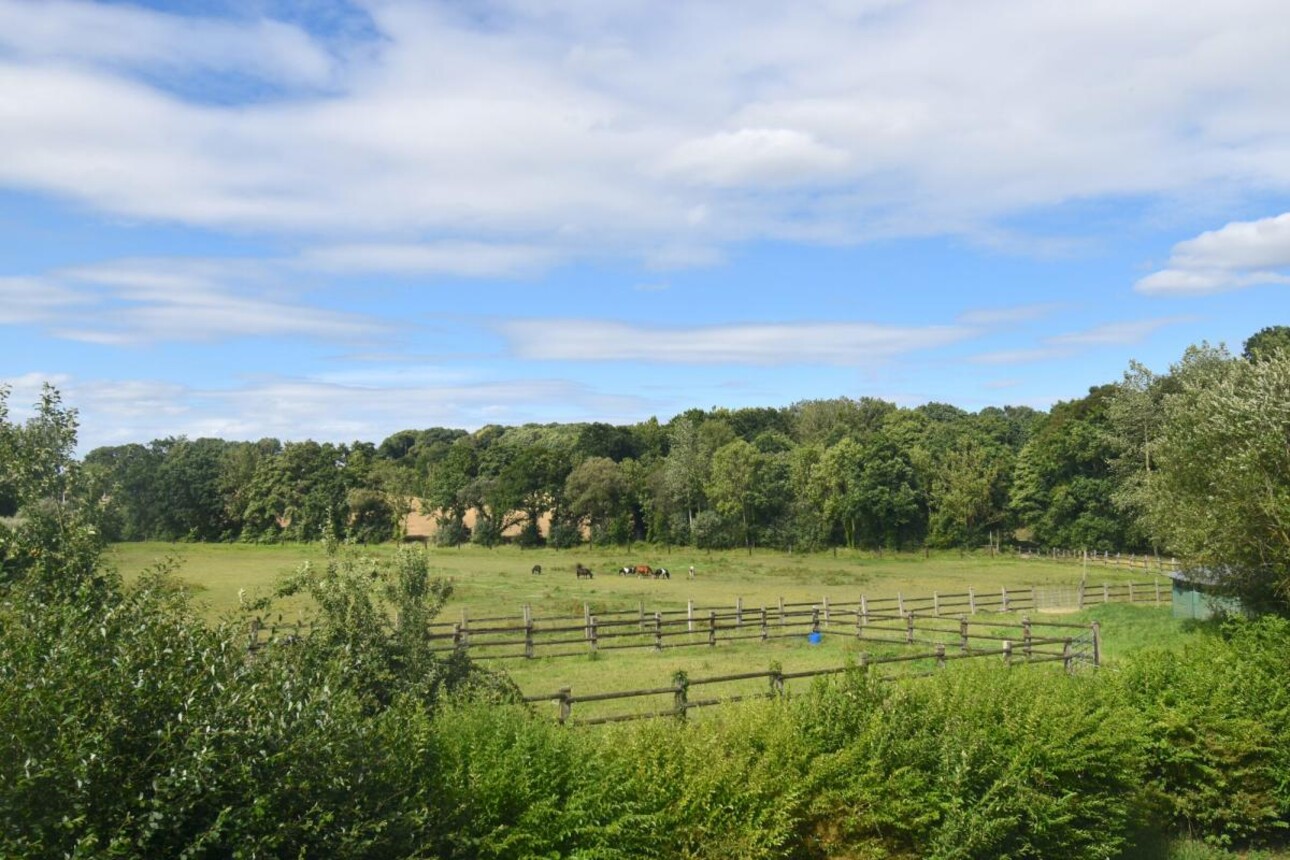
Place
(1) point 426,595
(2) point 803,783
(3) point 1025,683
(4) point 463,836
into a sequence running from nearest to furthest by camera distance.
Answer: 1. (4) point 463,836
2. (2) point 803,783
3. (1) point 426,595
4. (3) point 1025,683

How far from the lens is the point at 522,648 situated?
85.1 feet

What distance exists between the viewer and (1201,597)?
28594 millimetres

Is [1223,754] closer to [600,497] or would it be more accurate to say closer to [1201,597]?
[1201,597]

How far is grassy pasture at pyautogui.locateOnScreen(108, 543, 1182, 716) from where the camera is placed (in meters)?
22.3

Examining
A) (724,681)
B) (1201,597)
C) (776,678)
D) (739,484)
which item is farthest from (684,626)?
(739,484)

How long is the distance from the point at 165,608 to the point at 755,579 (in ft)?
161

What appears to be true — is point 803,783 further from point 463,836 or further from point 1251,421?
point 1251,421

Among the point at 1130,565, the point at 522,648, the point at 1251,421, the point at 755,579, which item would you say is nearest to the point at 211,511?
the point at 755,579

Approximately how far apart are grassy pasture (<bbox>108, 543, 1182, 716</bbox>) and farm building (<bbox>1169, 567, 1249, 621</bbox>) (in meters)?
0.71

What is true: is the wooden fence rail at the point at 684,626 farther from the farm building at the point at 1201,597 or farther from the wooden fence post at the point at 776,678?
the wooden fence post at the point at 776,678

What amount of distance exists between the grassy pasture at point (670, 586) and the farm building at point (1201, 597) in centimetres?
71

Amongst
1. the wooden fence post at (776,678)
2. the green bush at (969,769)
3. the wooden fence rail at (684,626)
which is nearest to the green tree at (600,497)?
the wooden fence rail at (684,626)

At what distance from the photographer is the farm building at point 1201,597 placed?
2317 cm

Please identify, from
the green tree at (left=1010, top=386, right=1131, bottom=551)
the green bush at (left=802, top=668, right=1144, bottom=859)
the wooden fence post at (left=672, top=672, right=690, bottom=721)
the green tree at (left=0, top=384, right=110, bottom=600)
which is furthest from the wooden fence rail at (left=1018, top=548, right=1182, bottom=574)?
the green tree at (left=0, top=384, right=110, bottom=600)
